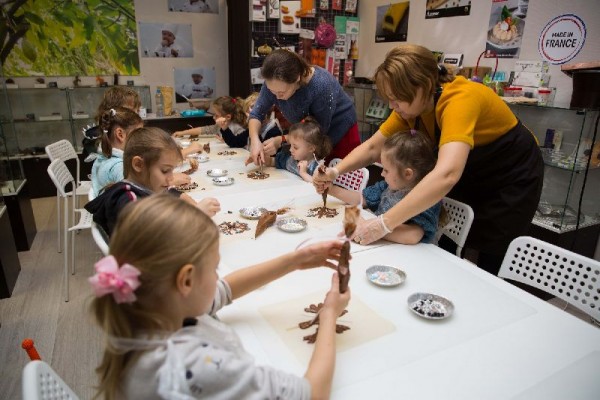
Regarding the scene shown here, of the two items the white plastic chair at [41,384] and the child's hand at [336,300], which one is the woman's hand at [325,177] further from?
the white plastic chair at [41,384]

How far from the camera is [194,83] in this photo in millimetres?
5262

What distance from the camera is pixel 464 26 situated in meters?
3.65

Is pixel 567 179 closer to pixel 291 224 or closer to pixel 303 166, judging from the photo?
pixel 303 166

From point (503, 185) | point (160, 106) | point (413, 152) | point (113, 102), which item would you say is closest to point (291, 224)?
point (413, 152)

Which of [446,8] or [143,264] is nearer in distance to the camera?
[143,264]

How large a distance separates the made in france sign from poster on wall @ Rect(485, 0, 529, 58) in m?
0.21

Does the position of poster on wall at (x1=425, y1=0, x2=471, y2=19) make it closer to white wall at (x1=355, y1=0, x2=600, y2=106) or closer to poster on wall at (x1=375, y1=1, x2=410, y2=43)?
white wall at (x1=355, y1=0, x2=600, y2=106)

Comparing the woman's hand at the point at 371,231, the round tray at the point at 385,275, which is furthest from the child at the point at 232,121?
the round tray at the point at 385,275

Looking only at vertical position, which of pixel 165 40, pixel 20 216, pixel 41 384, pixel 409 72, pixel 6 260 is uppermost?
pixel 165 40

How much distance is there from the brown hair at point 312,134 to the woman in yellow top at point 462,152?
583 mm

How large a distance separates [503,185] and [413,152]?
1.60 feet

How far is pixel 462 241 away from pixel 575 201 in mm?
1562

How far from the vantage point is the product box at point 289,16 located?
4598 millimetres

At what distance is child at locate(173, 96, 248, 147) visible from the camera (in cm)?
362
